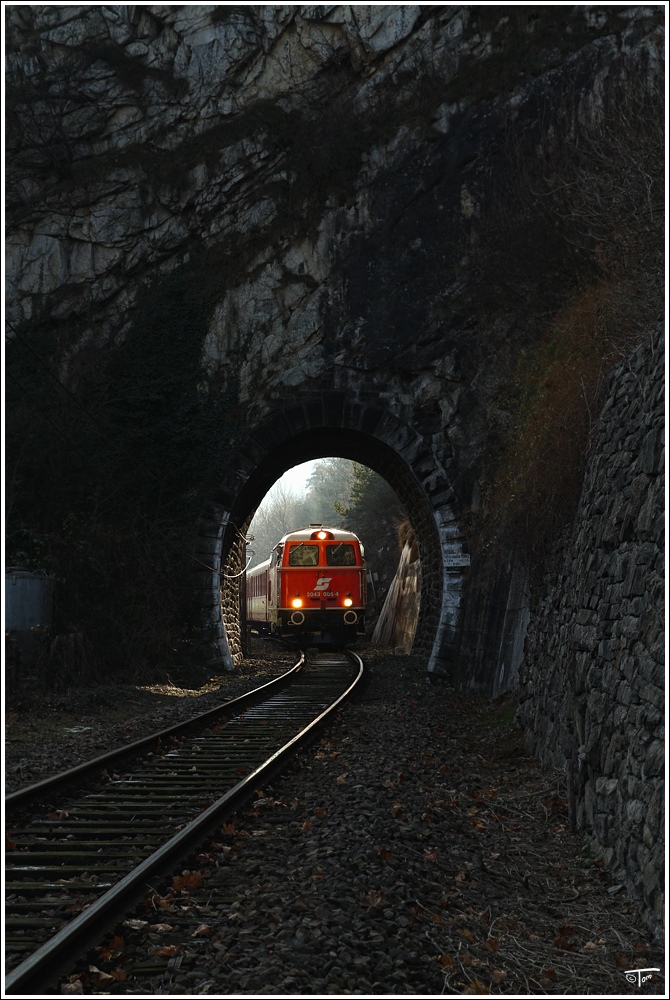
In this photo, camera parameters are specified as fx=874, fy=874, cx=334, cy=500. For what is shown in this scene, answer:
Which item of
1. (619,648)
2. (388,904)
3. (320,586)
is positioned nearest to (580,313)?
(619,648)

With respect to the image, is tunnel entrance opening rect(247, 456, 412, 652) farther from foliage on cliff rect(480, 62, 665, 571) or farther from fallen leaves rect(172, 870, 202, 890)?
fallen leaves rect(172, 870, 202, 890)

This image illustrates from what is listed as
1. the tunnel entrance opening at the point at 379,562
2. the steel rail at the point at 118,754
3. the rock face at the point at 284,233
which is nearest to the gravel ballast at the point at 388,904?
the steel rail at the point at 118,754

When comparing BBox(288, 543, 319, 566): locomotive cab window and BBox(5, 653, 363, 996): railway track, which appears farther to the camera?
BBox(288, 543, 319, 566): locomotive cab window

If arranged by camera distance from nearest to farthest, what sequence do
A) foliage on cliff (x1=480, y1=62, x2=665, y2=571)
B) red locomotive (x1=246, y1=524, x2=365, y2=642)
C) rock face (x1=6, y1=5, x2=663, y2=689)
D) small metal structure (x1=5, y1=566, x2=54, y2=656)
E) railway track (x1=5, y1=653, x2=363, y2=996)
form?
railway track (x1=5, y1=653, x2=363, y2=996) → foliage on cliff (x1=480, y1=62, x2=665, y2=571) → small metal structure (x1=5, y1=566, x2=54, y2=656) → rock face (x1=6, y1=5, x2=663, y2=689) → red locomotive (x1=246, y1=524, x2=365, y2=642)

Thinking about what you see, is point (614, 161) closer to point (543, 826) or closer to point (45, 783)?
point (543, 826)

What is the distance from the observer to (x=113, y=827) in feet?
21.7

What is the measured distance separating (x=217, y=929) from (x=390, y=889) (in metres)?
1.02

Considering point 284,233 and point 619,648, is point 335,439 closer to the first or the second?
point 284,233

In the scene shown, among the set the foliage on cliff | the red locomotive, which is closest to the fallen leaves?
the foliage on cliff

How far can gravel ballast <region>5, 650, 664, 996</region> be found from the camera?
4.08m

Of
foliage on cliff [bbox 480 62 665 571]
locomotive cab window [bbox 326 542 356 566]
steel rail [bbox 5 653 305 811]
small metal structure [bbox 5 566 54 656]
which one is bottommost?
steel rail [bbox 5 653 305 811]

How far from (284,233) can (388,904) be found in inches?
654

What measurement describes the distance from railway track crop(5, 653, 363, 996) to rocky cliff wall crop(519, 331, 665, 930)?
2.79 meters

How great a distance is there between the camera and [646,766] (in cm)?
504
